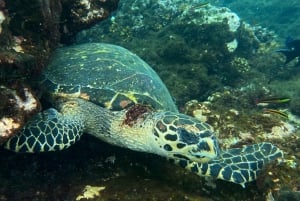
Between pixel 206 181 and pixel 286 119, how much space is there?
8.01ft

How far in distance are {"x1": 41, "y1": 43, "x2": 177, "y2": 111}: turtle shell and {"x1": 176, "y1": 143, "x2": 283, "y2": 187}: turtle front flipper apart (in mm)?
1040

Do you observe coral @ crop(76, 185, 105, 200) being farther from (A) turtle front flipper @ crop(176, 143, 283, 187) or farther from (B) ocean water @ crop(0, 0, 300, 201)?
(A) turtle front flipper @ crop(176, 143, 283, 187)

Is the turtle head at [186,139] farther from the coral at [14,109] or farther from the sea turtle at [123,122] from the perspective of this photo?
the coral at [14,109]

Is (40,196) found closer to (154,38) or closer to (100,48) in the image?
(100,48)

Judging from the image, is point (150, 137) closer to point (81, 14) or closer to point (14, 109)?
point (14, 109)

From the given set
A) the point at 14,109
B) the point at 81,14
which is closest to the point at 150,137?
the point at 14,109

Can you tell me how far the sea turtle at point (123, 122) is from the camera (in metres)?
3.72

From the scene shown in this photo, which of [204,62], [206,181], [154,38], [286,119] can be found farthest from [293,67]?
[206,181]

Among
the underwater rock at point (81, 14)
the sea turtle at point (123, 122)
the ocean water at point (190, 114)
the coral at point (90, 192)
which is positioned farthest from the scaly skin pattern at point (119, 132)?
the underwater rock at point (81, 14)

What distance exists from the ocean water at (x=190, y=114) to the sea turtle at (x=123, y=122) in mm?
181

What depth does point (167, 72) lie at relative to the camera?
852 cm

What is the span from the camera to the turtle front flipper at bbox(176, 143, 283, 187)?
4.10m

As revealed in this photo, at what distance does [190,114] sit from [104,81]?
69.4 inches

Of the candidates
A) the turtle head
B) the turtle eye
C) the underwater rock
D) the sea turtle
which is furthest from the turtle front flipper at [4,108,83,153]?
the underwater rock
